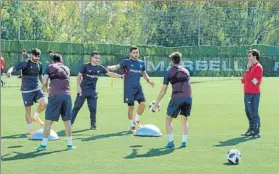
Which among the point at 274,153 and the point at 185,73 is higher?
the point at 185,73

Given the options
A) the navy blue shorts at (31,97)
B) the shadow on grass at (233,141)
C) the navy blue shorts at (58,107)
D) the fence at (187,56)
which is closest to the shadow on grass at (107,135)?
the navy blue shorts at (31,97)

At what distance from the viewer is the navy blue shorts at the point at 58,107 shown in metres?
12.6

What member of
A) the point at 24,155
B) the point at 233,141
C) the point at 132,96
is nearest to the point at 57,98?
the point at 24,155

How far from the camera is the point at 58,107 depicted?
12.6 meters

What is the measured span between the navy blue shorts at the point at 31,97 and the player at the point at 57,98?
237 centimetres

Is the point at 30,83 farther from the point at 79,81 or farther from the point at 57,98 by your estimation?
the point at 57,98

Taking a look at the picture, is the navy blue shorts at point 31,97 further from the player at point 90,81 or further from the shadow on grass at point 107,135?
the shadow on grass at point 107,135

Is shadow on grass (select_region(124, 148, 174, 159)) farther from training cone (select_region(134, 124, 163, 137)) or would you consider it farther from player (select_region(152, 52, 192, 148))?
training cone (select_region(134, 124, 163, 137))

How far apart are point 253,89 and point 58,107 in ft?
15.5

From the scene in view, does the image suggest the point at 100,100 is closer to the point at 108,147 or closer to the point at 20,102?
the point at 20,102

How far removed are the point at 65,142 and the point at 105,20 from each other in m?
44.6

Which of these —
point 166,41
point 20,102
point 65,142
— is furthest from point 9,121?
point 166,41

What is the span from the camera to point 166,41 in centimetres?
5425

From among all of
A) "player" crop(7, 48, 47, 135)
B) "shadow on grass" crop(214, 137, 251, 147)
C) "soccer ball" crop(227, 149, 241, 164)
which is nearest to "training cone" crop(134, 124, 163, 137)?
"shadow on grass" crop(214, 137, 251, 147)
